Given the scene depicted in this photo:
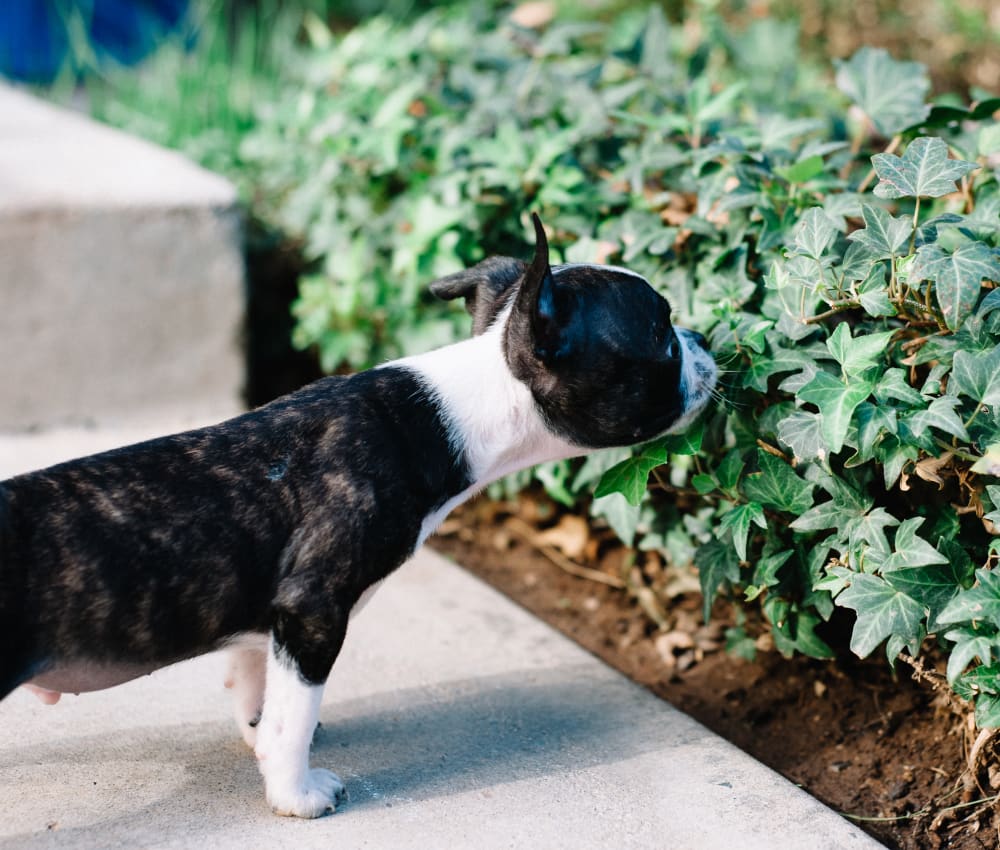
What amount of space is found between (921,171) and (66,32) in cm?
764

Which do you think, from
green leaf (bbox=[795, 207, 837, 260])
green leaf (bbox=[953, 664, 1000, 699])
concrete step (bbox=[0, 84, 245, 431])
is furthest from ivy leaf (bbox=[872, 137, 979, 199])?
concrete step (bbox=[0, 84, 245, 431])

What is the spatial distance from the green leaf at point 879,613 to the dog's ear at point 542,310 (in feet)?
2.97

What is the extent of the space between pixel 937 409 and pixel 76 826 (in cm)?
219

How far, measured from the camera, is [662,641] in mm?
4051

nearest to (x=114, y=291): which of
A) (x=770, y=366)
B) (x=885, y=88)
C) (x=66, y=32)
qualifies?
(x=770, y=366)

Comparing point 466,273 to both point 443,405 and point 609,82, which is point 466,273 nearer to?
point 443,405

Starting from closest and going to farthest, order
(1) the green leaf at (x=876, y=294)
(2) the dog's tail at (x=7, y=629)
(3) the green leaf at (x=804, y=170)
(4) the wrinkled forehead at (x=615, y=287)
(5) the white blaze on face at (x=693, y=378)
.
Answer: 1. (2) the dog's tail at (x=7, y=629)
2. (1) the green leaf at (x=876, y=294)
3. (4) the wrinkled forehead at (x=615, y=287)
4. (5) the white blaze on face at (x=693, y=378)
5. (3) the green leaf at (x=804, y=170)

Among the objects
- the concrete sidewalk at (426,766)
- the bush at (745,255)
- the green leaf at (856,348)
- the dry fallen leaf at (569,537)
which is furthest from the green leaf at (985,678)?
the dry fallen leaf at (569,537)

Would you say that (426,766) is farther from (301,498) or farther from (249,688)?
(301,498)

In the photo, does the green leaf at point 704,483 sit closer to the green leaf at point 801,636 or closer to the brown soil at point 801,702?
the green leaf at point 801,636

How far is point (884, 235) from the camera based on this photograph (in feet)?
9.52

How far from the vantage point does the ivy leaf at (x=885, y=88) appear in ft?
12.4

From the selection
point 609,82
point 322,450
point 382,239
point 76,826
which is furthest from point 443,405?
point 609,82

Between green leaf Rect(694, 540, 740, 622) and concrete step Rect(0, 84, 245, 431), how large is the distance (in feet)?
8.69
